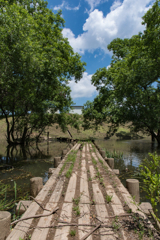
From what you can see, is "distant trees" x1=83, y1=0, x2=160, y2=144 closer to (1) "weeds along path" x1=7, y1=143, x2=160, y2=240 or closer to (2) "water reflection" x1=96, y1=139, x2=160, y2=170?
(2) "water reflection" x1=96, y1=139, x2=160, y2=170

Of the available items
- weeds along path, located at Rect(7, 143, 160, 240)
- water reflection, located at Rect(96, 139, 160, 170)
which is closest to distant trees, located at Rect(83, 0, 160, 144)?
water reflection, located at Rect(96, 139, 160, 170)

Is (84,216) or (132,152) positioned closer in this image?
(84,216)

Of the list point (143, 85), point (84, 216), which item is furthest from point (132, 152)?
point (84, 216)

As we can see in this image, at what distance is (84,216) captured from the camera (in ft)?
9.19

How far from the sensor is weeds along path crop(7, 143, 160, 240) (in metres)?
2.31

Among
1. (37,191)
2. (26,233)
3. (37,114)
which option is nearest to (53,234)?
(26,233)

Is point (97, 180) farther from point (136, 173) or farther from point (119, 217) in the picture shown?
point (136, 173)

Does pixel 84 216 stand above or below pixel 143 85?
below

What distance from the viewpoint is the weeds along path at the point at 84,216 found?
7.59 feet

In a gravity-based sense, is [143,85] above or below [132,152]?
above

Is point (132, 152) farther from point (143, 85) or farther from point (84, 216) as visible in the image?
point (84, 216)

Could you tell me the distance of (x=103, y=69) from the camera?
78.4ft

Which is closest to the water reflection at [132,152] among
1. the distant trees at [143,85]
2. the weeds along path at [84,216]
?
the distant trees at [143,85]

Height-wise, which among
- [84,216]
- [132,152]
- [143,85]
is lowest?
[132,152]
